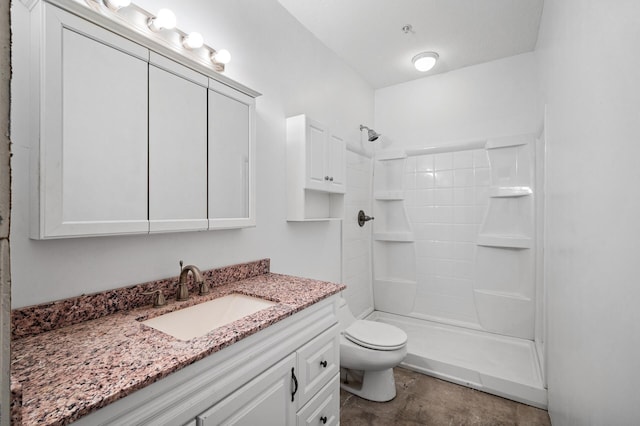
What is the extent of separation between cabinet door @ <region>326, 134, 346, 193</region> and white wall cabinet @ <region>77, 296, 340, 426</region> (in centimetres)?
97

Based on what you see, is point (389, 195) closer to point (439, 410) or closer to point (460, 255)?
point (460, 255)

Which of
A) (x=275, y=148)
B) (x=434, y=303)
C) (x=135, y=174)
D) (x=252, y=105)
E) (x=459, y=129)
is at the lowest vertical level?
(x=434, y=303)

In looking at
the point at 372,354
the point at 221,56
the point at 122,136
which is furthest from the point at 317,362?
the point at 221,56

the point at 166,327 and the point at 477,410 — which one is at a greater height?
the point at 166,327

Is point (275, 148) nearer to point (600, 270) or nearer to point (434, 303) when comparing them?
point (600, 270)

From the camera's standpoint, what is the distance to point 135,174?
3.97 ft

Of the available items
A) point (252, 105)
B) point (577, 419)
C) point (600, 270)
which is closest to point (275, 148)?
point (252, 105)

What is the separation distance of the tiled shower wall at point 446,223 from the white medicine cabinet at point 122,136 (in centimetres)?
212

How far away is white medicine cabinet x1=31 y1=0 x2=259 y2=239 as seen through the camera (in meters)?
0.98

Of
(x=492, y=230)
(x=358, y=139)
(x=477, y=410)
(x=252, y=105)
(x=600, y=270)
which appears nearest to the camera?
(x=600, y=270)

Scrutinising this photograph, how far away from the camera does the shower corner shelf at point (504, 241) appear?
2.64 metres

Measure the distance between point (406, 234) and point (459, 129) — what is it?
1.14m

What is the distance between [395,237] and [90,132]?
2.75 m

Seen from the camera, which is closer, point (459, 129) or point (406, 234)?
point (459, 129)
